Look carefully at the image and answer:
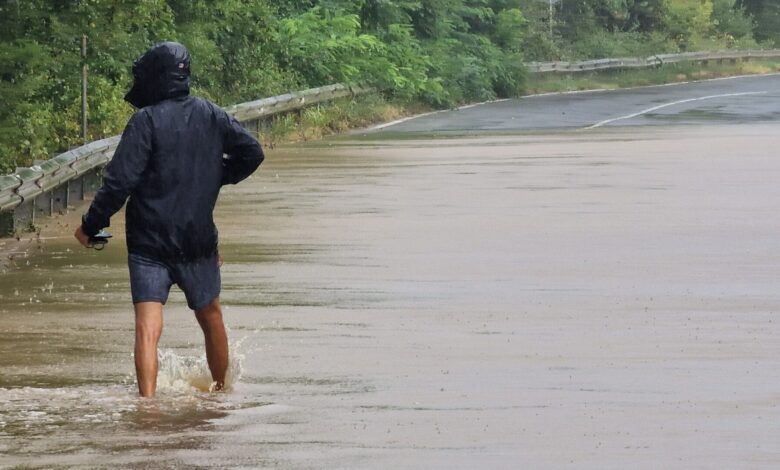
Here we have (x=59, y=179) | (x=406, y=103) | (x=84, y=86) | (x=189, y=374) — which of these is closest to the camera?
(x=189, y=374)

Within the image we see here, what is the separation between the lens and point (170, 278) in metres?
9.84

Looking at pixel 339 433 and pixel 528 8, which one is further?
pixel 528 8

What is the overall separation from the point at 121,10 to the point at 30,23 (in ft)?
6.90

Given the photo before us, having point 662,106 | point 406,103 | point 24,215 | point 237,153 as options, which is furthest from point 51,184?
point 662,106

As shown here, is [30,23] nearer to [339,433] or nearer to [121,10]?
[121,10]

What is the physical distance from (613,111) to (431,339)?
33.0 meters

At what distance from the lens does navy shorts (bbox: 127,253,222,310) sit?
977 centimetres

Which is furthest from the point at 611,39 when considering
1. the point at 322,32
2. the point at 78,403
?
the point at 78,403

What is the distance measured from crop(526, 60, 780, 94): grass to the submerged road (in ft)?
104

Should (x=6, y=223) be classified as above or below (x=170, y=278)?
below

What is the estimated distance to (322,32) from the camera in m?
42.9

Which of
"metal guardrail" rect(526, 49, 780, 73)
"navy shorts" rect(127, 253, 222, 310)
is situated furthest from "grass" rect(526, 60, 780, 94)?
"navy shorts" rect(127, 253, 222, 310)

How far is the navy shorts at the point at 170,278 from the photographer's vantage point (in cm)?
977

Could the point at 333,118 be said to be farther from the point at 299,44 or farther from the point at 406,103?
the point at 406,103
